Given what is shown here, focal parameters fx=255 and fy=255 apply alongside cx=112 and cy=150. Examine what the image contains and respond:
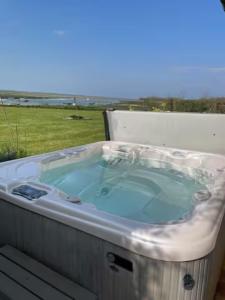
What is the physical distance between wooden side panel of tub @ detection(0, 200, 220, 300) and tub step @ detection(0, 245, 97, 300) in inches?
1.9

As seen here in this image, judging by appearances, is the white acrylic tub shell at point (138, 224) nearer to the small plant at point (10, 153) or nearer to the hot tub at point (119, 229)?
the hot tub at point (119, 229)

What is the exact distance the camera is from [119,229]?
1268 mm

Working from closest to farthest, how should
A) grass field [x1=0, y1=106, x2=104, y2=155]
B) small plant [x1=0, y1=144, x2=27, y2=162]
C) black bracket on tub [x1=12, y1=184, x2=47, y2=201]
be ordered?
black bracket on tub [x1=12, y1=184, x2=47, y2=201], small plant [x1=0, y1=144, x2=27, y2=162], grass field [x1=0, y1=106, x2=104, y2=155]

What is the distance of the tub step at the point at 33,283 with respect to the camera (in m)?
1.28

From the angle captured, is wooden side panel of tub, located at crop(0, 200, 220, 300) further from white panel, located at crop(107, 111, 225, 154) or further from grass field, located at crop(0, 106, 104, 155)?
grass field, located at crop(0, 106, 104, 155)

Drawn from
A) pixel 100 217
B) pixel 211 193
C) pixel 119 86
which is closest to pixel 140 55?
pixel 119 86

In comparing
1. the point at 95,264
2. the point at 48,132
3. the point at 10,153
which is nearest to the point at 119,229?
the point at 95,264

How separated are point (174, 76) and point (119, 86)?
1.48 metres

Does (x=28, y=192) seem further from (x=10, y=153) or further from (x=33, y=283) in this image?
(x=10, y=153)

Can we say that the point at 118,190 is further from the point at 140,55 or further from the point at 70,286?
the point at 140,55

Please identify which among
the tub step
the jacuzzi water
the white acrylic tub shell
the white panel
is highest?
the white panel

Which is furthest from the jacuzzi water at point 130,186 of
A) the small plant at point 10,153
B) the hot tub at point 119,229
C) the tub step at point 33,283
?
the small plant at point 10,153

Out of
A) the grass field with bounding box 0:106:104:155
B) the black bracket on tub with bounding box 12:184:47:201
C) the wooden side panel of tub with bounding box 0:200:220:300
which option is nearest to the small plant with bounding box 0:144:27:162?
the grass field with bounding box 0:106:104:155

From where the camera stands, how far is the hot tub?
1149 mm
